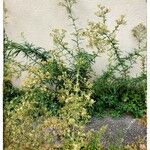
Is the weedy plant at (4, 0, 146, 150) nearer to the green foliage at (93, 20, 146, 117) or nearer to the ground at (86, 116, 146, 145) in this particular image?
the green foliage at (93, 20, 146, 117)

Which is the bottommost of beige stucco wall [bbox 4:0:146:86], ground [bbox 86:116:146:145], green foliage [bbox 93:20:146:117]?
ground [bbox 86:116:146:145]

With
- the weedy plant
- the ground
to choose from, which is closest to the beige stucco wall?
the weedy plant

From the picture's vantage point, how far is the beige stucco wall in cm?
467

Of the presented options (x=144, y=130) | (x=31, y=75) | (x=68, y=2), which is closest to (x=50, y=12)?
(x=68, y=2)

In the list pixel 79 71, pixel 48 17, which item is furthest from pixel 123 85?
pixel 48 17

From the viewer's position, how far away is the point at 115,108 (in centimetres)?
455

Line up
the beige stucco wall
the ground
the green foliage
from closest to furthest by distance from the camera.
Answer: the ground < the green foliage < the beige stucco wall

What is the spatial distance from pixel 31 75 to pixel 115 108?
0.78 m

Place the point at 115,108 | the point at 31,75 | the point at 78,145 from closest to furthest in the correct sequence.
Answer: the point at 78,145 < the point at 31,75 < the point at 115,108

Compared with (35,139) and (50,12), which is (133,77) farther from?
(35,139)

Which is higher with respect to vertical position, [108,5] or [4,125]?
[108,5]

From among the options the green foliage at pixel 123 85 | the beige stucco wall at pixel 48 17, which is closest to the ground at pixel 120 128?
the green foliage at pixel 123 85

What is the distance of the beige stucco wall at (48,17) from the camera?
4.67m

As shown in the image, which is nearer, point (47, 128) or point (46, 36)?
point (47, 128)
